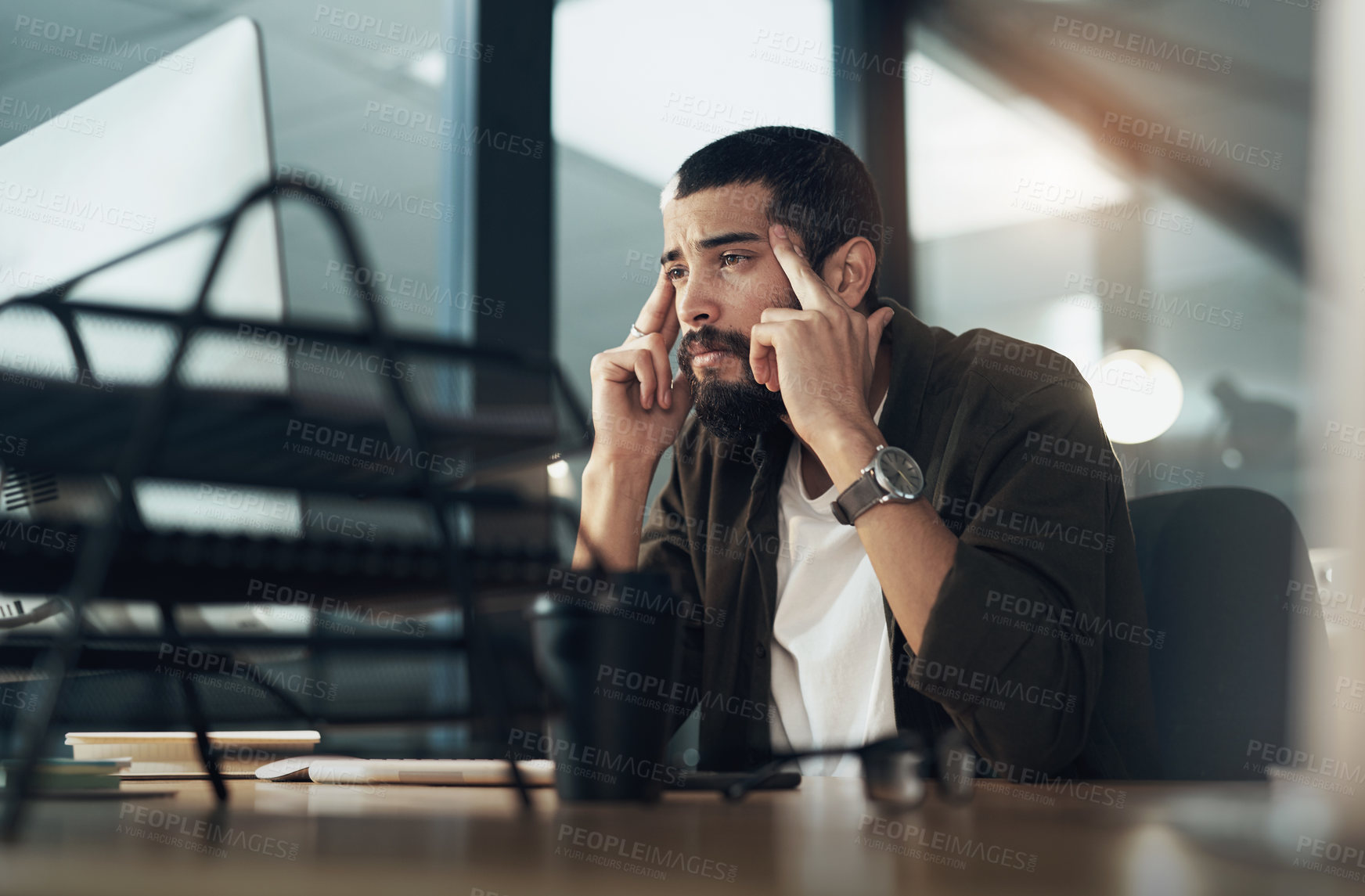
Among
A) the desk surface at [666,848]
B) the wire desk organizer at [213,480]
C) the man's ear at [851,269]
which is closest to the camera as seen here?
the desk surface at [666,848]

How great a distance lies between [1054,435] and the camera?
4.13 ft

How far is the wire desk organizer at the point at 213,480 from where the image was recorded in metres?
0.41

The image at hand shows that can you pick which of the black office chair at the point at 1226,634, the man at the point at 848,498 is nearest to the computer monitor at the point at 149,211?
the man at the point at 848,498

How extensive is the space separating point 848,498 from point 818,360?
0.69 ft

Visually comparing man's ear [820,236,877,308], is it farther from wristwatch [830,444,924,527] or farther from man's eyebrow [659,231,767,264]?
wristwatch [830,444,924,527]

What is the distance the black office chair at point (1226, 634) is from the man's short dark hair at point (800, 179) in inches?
27.4

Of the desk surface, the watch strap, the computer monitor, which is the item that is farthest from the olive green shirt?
the computer monitor

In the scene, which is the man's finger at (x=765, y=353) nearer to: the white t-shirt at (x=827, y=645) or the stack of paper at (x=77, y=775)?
the white t-shirt at (x=827, y=645)

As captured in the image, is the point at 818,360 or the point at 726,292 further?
the point at 726,292

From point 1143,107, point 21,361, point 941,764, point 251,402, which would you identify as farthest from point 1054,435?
point 1143,107

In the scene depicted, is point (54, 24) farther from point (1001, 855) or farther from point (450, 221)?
point (1001, 855)

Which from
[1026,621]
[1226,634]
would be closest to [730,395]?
[1026,621]

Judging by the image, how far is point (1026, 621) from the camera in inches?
42.6

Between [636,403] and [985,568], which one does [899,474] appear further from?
[636,403]
